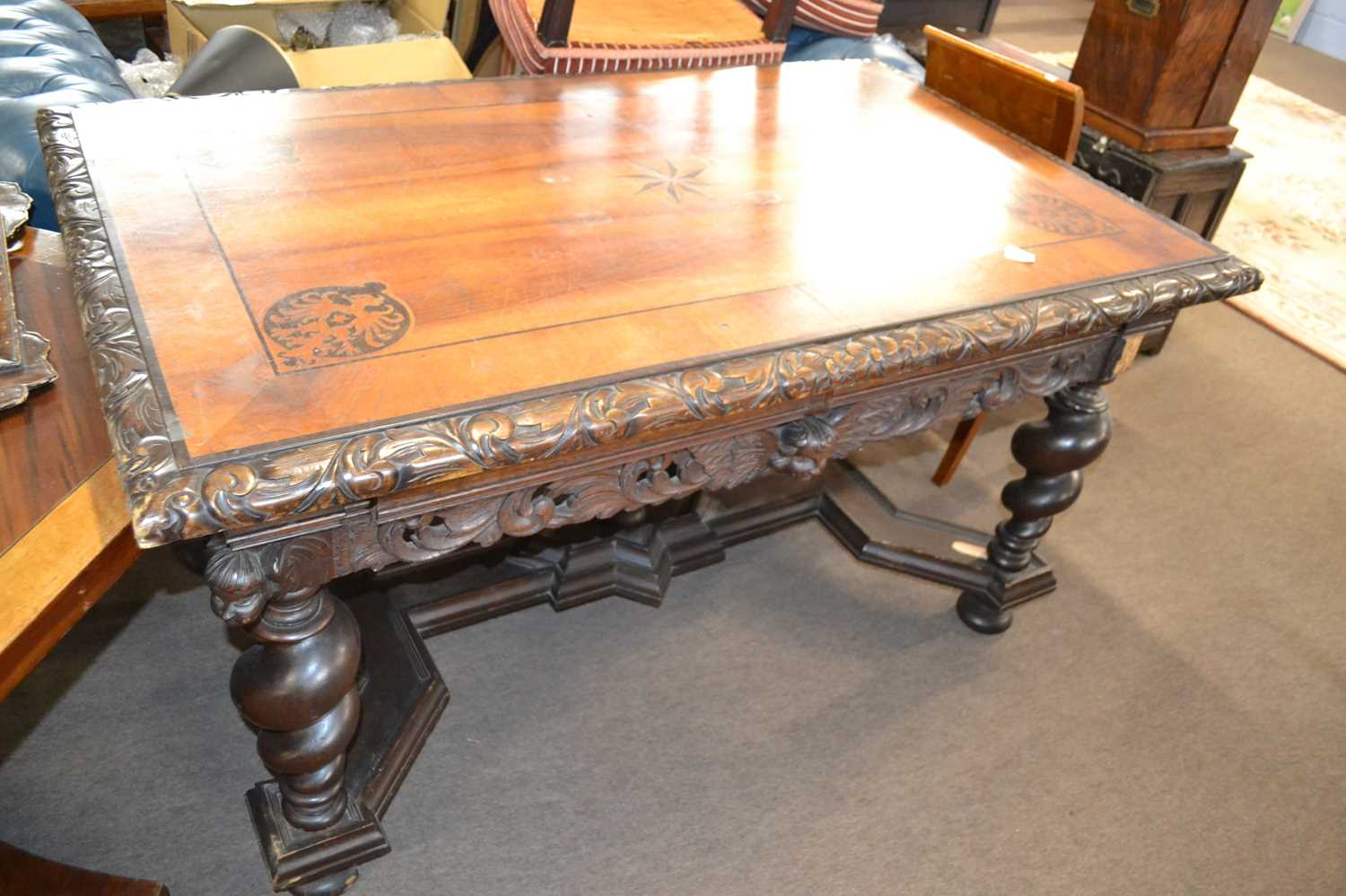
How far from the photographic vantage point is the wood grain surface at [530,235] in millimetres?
1021

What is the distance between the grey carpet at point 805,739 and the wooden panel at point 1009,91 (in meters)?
0.80

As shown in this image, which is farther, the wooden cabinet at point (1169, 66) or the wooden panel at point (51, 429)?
the wooden cabinet at point (1169, 66)

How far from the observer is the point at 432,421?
0.96 metres

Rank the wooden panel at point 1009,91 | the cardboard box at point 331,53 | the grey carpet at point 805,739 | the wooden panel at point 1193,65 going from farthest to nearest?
the cardboard box at point 331,53, the wooden panel at point 1193,65, the wooden panel at point 1009,91, the grey carpet at point 805,739

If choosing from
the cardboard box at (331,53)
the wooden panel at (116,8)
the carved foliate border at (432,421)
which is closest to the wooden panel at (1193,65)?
the carved foliate border at (432,421)

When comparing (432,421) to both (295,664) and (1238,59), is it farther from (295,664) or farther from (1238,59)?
(1238,59)

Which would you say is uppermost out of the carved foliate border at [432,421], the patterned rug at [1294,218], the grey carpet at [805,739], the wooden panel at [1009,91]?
the wooden panel at [1009,91]

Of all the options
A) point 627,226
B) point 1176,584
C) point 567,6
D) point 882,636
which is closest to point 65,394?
point 627,226

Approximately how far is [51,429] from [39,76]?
4.20ft

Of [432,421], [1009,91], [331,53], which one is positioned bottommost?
[331,53]

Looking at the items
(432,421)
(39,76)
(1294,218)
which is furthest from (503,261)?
(1294,218)

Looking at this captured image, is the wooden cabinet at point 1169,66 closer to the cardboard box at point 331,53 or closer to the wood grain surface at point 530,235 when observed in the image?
the wood grain surface at point 530,235

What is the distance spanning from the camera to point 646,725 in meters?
1.66

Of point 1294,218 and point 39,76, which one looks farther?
point 1294,218
